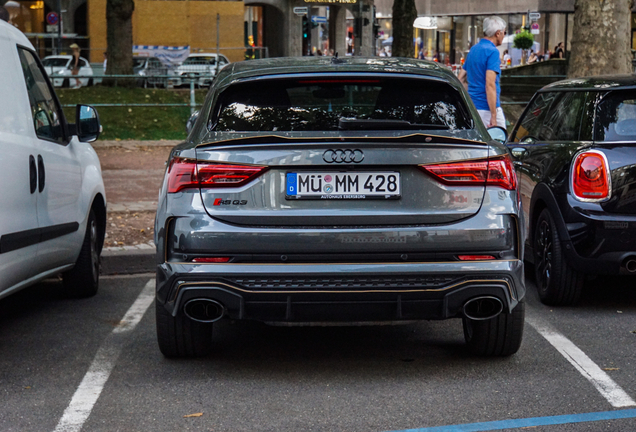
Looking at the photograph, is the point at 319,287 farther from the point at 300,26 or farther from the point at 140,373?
the point at 300,26

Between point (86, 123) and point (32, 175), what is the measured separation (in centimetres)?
110

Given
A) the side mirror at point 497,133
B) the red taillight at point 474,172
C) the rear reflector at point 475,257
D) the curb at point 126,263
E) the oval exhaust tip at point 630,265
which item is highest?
the side mirror at point 497,133

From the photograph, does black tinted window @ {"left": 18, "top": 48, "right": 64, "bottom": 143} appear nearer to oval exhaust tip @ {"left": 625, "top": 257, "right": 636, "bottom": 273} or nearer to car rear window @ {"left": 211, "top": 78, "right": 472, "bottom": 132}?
car rear window @ {"left": 211, "top": 78, "right": 472, "bottom": 132}

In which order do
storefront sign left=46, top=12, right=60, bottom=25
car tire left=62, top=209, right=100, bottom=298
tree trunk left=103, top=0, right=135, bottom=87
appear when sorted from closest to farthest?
car tire left=62, top=209, right=100, bottom=298 < tree trunk left=103, top=0, right=135, bottom=87 < storefront sign left=46, top=12, right=60, bottom=25

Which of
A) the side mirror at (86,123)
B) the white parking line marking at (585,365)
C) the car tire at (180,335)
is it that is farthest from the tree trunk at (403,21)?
the car tire at (180,335)

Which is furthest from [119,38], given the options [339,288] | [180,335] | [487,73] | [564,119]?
[339,288]

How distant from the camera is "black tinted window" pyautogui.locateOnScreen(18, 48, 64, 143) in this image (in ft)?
19.7

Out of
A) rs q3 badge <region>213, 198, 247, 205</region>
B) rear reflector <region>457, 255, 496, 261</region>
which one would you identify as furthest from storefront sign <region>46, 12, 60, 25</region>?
rear reflector <region>457, 255, 496, 261</region>

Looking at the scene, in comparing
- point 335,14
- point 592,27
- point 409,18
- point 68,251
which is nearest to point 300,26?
point 335,14

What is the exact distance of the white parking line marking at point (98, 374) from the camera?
426 centimetres

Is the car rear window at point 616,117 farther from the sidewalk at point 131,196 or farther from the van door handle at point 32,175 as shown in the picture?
the sidewalk at point 131,196

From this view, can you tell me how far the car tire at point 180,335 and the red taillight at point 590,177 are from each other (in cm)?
254

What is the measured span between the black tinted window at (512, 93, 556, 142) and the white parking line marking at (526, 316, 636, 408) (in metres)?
1.82

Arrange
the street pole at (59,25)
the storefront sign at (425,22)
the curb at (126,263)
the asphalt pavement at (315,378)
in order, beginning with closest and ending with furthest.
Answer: the asphalt pavement at (315,378) → the curb at (126,263) → the street pole at (59,25) → the storefront sign at (425,22)
